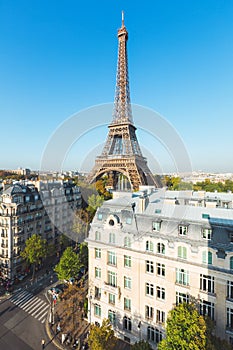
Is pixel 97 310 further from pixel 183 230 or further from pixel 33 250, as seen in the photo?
pixel 33 250

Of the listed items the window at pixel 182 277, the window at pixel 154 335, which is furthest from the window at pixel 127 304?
the window at pixel 182 277

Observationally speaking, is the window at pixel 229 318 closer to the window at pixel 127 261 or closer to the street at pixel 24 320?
the window at pixel 127 261

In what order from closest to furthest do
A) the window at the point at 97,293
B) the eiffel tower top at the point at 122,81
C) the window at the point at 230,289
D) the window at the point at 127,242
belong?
the window at the point at 230,289, the window at the point at 127,242, the window at the point at 97,293, the eiffel tower top at the point at 122,81

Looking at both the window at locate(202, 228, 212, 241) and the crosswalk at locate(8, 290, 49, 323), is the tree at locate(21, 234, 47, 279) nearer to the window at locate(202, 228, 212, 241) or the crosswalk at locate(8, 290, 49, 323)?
the crosswalk at locate(8, 290, 49, 323)

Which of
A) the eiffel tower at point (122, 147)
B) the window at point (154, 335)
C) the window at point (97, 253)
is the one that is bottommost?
the window at point (154, 335)

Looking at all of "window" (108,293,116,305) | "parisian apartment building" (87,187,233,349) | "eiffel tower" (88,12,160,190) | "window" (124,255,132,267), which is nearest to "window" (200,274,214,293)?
"parisian apartment building" (87,187,233,349)

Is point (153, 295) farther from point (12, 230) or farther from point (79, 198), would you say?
point (79, 198)
